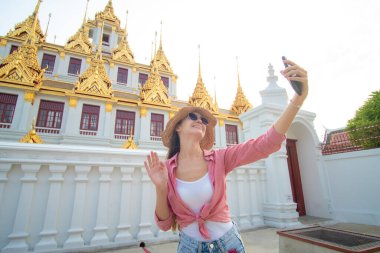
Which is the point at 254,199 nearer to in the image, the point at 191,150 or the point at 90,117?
the point at 191,150

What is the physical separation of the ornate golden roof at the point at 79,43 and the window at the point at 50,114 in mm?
7953

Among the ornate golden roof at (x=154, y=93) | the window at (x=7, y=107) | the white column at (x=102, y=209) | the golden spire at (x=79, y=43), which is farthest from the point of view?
the golden spire at (x=79, y=43)

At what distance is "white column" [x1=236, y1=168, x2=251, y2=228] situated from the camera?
4391 mm

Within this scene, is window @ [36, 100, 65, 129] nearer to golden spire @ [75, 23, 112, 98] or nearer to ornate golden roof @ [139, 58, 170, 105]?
golden spire @ [75, 23, 112, 98]

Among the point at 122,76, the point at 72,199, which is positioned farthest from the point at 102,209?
the point at 122,76

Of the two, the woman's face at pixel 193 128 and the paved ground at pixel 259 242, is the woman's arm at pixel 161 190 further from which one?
the paved ground at pixel 259 242

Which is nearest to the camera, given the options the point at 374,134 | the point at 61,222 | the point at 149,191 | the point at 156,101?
the point at 61,222

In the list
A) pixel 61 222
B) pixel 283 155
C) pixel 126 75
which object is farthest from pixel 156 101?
pixel 61 222

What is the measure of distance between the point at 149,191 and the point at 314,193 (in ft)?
16.4

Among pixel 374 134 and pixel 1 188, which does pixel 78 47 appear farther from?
pixel 374 134

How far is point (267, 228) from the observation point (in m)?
4.48

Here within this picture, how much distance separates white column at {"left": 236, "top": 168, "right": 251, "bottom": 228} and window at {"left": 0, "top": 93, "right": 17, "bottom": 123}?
15.3m

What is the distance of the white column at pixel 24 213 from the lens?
8.86ft

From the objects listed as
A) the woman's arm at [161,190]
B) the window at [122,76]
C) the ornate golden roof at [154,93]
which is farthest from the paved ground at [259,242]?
the window at [122,76]
